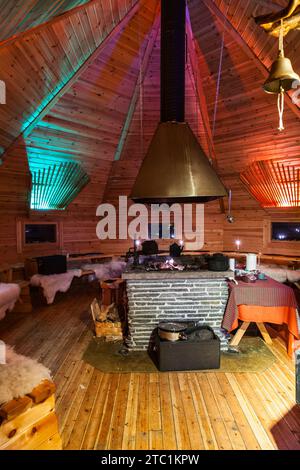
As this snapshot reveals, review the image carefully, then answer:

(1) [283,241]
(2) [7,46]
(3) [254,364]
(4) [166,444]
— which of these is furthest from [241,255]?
(2) [7,46]

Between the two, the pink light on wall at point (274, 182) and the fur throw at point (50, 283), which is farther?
the pink light on wall at point (274, 182)

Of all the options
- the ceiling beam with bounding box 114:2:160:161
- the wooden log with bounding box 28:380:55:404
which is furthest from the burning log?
the wooden log with bounding box 28:380:55:404

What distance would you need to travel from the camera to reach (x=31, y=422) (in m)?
2.26

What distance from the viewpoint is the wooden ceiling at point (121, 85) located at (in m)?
4.14

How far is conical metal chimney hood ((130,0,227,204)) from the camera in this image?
4.32 metres

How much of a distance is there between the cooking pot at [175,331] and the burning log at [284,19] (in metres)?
3.50

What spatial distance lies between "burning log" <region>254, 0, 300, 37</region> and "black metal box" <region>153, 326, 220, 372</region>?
11.5 feet

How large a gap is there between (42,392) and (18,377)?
0.30 meters

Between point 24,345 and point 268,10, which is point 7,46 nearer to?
point 268,10

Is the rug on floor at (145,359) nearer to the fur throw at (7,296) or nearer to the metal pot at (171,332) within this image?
the metal pot at (171,332)

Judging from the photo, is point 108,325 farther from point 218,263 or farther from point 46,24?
point 46,24

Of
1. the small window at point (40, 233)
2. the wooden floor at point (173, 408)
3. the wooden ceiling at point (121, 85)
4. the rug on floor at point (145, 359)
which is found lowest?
the wooden floor at point (173, 408)

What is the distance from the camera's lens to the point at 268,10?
13.1ft

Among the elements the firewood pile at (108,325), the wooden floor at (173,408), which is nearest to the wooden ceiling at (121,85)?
the firewood pile at (108,325)
